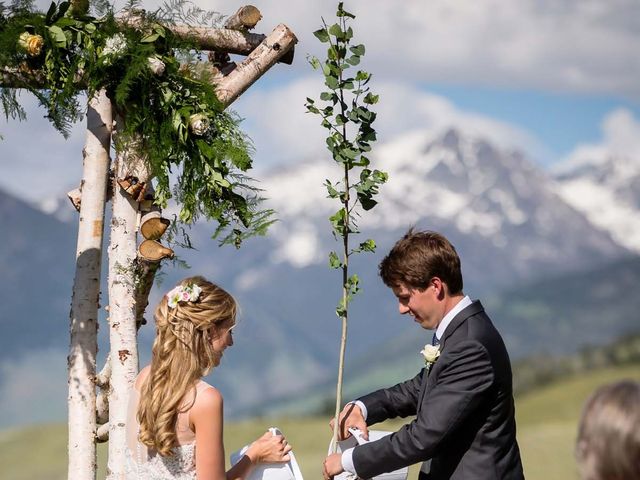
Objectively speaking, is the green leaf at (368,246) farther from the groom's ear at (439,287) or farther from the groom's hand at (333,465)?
the groom's hand at (333,465)

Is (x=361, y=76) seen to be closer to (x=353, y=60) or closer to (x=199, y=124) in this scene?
(x=353, y=60)

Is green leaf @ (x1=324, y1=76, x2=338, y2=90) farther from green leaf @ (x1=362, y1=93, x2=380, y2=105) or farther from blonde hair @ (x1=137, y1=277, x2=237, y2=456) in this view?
blonde hair @ (x1=137, y1=277, x2=237, y2=456)

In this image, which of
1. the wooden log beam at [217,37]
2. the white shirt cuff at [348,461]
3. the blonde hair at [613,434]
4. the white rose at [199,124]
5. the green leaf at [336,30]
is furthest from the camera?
the wooden log beam at [217,37]

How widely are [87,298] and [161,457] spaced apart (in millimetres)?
1831

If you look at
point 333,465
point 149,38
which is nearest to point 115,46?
point 149,38

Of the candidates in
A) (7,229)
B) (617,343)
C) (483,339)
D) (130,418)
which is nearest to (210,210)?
(130,418)

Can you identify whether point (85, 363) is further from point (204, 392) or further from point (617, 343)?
point (617, 343)

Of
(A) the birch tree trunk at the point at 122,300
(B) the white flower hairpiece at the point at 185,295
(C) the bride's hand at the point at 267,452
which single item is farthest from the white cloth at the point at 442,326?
(A) the birch tree trunk at the point at 122,300

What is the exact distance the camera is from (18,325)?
370 feet

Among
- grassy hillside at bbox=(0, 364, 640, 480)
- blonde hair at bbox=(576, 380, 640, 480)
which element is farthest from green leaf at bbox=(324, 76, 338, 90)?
grassy hillside at bbox=(0, 364, 640, 480)

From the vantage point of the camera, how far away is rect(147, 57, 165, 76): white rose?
561 centimetres

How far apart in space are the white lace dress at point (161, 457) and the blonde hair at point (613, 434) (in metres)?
2.08

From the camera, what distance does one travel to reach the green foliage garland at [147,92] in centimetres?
561

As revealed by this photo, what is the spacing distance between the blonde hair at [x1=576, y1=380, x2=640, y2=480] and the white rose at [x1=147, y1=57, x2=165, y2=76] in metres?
3.86
